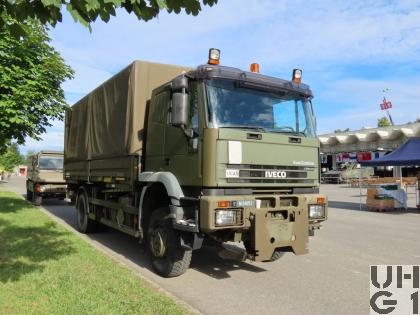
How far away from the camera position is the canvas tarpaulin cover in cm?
816

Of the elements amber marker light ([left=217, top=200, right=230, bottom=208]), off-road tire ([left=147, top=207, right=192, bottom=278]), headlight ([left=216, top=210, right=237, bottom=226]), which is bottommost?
off-road tire ([left=147, top=207, right=192, bottom=278])

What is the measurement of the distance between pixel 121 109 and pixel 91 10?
4.93 meters

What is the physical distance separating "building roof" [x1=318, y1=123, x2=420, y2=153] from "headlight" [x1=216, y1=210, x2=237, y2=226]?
41648mm

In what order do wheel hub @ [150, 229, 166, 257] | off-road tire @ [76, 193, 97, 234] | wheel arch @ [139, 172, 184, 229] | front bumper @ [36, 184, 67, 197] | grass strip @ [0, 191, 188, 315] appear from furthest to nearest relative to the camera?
1. front bumper @ [36, 184, 67, 197]
2. off-road tire @ [76, 193, 97, 234]
3. wheel hub @ [150, 229, 166, 257]
4. wheel arch @ [139, 172, 184, 229]
5. grass strip @ [0, 191, 188, 315]

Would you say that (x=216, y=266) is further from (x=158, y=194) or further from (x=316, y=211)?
(x=316, y=211)

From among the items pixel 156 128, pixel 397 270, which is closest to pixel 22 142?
pixel 156 128

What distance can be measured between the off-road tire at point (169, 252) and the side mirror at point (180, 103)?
4.94 ft

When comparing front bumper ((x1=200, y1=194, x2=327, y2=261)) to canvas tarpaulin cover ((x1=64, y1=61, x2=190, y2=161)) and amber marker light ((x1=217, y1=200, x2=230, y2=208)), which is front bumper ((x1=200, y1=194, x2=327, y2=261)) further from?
canvas tarpaulin cover ((x1=64, y1=61, x2=190, y2=161))

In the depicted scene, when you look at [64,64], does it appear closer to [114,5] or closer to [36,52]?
[36,52]

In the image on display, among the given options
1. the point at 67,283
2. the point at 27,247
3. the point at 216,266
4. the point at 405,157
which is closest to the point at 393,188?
the point at 405,157

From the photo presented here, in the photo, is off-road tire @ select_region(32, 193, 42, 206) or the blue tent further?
off-road tire @ select_region(32, 193, 42, 206)

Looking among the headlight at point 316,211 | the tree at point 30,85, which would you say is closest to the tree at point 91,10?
the headlight at point 316,211

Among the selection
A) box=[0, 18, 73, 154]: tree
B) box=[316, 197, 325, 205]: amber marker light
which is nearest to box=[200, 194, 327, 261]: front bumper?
box=[316, 197, 325, 205]: amber marker light

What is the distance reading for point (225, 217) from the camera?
6027mm
